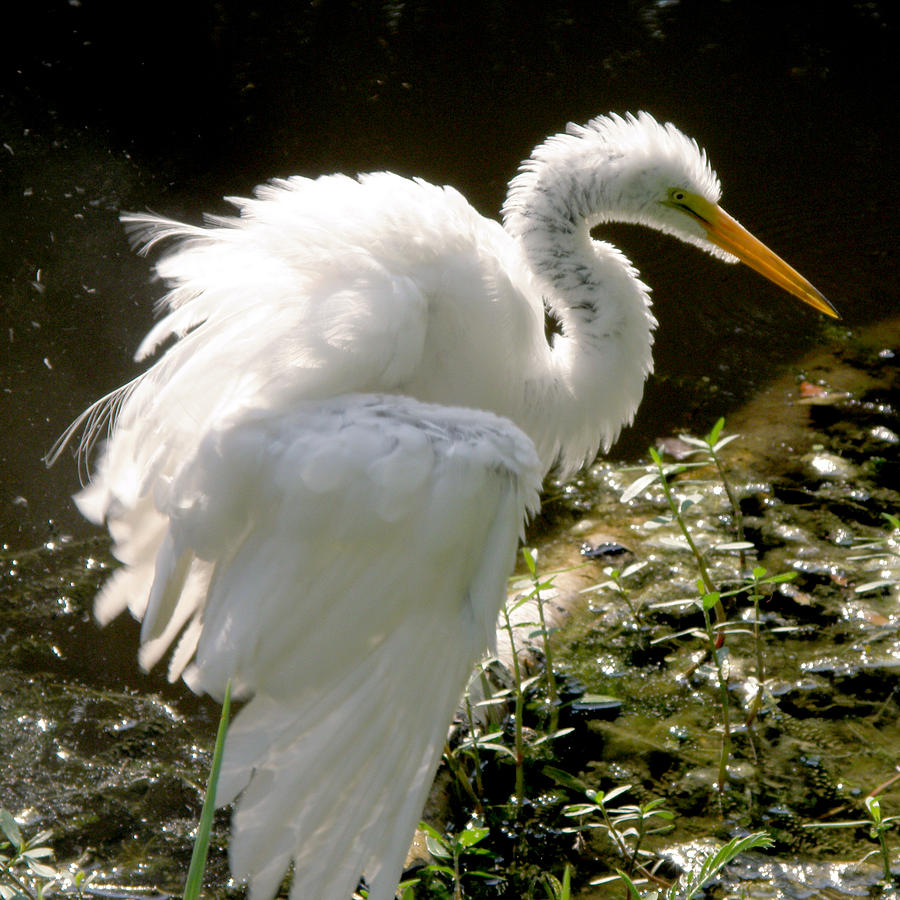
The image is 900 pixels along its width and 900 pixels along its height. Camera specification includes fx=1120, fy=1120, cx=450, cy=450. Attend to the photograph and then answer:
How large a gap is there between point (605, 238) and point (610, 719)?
337 cm

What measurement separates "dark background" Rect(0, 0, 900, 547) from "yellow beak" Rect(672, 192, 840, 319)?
1.24m

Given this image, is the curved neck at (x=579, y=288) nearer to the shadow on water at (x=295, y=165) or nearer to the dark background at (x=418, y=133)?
the shadow on water at (x=295, y=165)

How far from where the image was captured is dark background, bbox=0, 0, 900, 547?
16.1ft

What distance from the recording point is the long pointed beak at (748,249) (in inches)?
128

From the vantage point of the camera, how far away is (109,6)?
Result: 26.7 feet

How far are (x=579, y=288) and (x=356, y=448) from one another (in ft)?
3.53

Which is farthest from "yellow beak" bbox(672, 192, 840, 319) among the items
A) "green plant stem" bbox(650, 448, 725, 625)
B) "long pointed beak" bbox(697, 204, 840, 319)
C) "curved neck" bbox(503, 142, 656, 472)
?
"green plant stem" bbox(650, 448, 725, 625)

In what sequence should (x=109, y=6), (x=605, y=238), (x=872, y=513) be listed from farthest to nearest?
(x=109, y=6)
(x=605, y=238)
(x=872, y=513)

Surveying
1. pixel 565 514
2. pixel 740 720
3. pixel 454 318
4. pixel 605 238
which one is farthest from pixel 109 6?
pixel 740 720

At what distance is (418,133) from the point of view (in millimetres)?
6676

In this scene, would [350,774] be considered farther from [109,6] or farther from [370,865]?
[109,6]

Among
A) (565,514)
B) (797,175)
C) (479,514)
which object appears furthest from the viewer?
(797,175)

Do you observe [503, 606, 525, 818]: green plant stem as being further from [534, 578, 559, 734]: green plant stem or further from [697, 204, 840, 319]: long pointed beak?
[697, 204, 840, 319]: long pointed beak

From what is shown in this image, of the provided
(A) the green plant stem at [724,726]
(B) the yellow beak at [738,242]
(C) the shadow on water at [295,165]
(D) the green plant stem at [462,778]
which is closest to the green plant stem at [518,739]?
(D) the green plant stem at [462,778]
